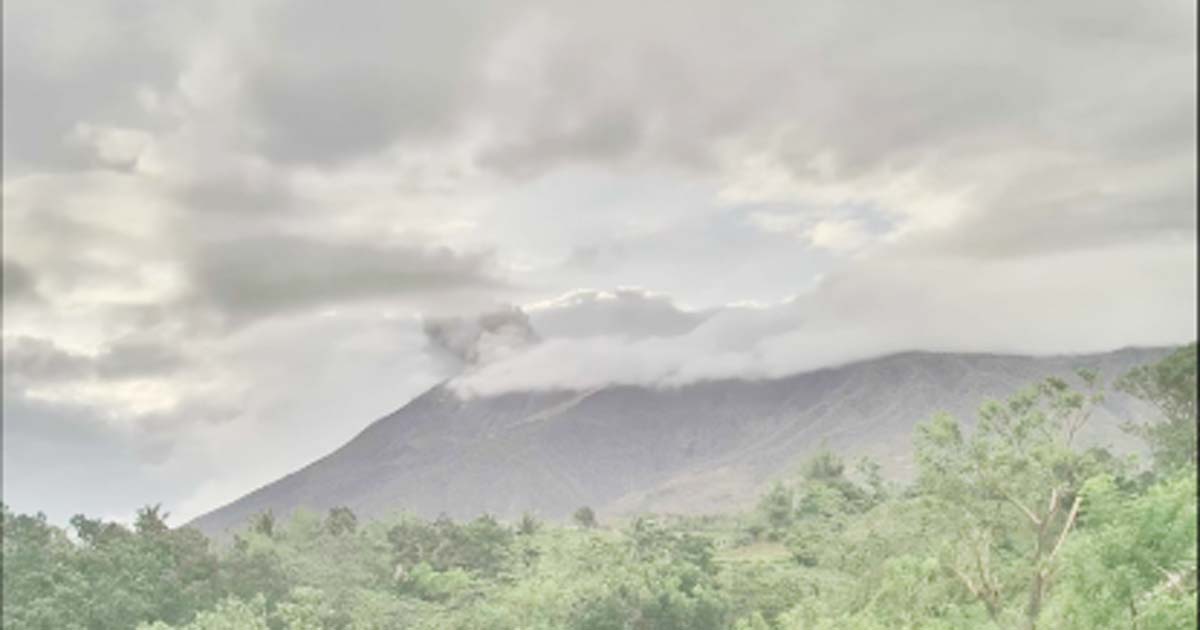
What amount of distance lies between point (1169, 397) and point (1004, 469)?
35.5m

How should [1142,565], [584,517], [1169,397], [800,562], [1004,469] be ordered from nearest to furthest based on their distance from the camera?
[1142,565] < [1004,469] < [1169,397] < [800,562] < [584,517]

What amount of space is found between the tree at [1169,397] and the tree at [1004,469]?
80.8 ft

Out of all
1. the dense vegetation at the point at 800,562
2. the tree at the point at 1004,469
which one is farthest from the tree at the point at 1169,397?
the tree at the point at 1004,469

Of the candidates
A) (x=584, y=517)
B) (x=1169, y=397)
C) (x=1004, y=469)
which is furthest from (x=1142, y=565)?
(x=584, y=517)

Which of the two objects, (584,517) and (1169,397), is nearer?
(1169,397)

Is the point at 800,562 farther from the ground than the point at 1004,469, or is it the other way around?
the point at 1004,469

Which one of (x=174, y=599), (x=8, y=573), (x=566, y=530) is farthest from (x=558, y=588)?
(x=8, y=573)

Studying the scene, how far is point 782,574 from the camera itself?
5116cm

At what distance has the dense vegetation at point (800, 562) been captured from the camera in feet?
56.9

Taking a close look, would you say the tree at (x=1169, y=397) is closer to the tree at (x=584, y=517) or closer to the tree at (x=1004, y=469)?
the tree at (x=1004, y=469)

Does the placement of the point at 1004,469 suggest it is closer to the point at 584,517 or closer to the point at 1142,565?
the point at 1142,565

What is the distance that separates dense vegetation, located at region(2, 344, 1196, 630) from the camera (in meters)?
17.3

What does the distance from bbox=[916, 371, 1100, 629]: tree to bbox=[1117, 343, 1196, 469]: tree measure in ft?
80.8

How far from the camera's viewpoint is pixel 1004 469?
114 ft
